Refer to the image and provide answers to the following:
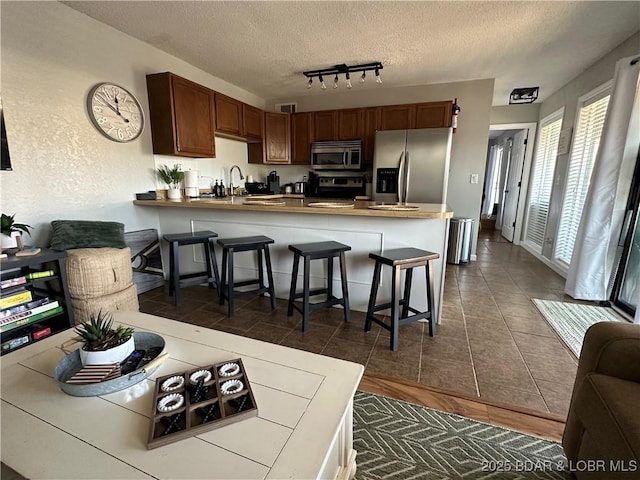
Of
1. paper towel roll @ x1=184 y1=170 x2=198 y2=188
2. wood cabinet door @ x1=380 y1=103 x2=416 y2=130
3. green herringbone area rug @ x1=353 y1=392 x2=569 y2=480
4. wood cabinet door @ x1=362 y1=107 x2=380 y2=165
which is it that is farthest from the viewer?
wood cabinet door @ x1=362 y1=107 x2=380 y2=165

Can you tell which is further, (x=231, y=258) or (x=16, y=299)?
(x=231, y=258)

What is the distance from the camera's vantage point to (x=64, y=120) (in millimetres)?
2398

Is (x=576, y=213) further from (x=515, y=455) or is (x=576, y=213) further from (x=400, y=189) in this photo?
(x=515, y=455)

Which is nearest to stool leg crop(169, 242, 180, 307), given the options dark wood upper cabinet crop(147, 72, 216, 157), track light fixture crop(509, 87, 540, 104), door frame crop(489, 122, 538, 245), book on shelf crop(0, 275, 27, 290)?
book on shelf crop(0, 275, 27, 290)

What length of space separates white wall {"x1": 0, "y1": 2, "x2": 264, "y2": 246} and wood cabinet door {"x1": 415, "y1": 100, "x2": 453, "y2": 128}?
3332 mm

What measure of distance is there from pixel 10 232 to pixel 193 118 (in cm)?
197

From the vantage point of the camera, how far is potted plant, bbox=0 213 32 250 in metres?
1.93

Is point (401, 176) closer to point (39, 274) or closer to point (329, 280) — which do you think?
point (329, 280)

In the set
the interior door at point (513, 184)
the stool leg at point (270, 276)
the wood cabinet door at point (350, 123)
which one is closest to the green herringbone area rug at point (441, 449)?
the stool leg at point (270, 276)

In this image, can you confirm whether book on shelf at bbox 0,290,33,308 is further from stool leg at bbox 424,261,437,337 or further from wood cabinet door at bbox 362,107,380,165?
wood cabinet door at bbox 362,107,380,165

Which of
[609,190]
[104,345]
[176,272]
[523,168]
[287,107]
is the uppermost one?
[287,107]

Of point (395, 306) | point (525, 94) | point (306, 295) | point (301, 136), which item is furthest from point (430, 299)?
point (525, 94)

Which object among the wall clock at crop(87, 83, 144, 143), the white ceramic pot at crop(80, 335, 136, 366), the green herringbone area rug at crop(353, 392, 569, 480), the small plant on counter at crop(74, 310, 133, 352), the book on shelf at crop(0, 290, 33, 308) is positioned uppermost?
the wall clock at crop(87, 83, 144, 143)

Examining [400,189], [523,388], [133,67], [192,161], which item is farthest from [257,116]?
[523,388]
